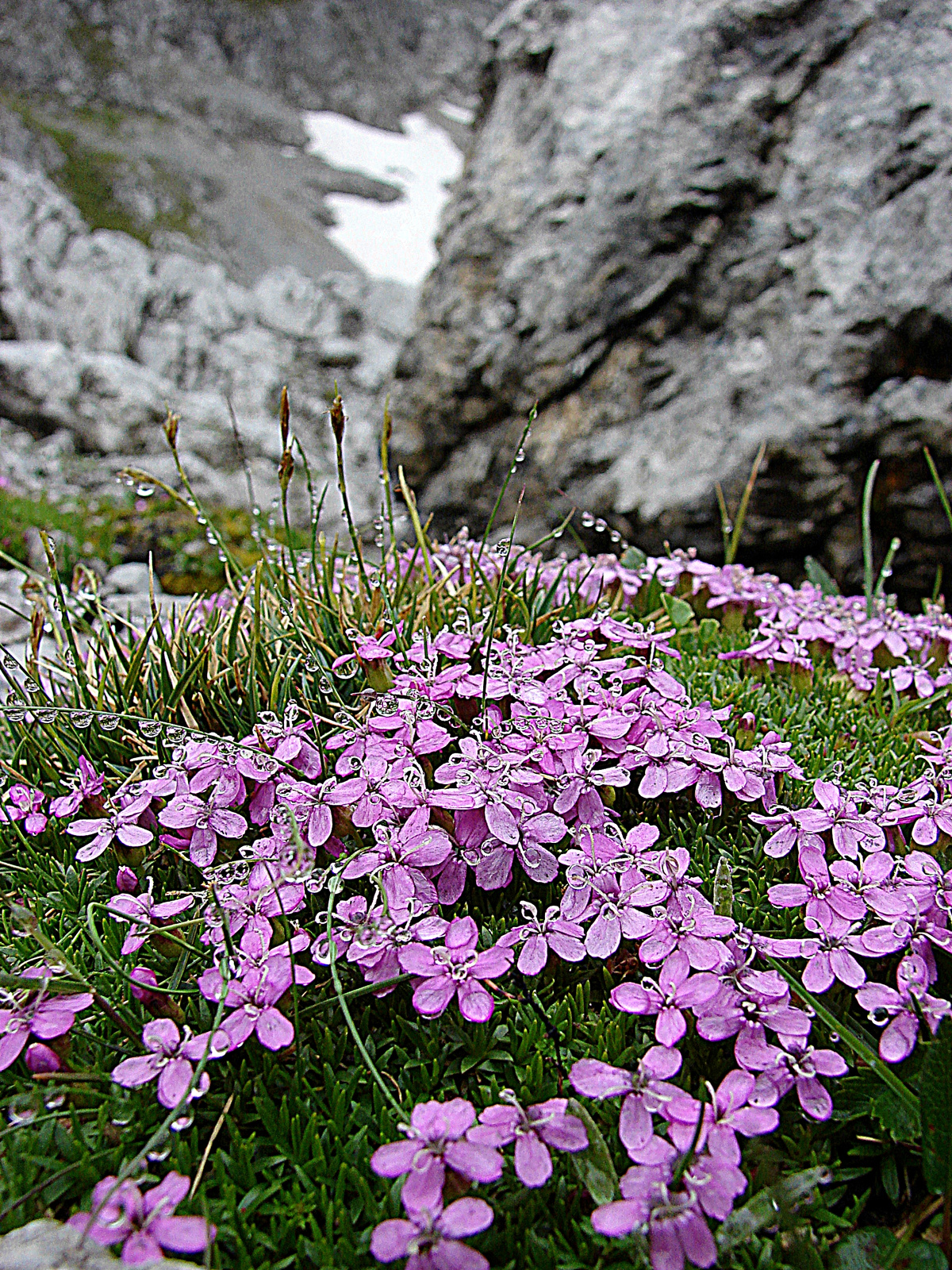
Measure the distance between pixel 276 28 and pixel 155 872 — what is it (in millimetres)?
85929

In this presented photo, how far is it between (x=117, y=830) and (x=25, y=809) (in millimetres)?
359

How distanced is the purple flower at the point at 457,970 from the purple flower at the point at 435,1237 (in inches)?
10.6

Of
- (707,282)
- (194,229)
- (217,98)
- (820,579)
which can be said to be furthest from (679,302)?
(217,98)

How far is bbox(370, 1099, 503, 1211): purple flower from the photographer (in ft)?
3.42

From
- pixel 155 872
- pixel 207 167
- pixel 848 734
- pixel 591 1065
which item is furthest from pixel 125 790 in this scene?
pixel 207 167

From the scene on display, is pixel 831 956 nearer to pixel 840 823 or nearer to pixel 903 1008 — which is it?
pixel 903 1008

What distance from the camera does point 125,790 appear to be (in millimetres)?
1726

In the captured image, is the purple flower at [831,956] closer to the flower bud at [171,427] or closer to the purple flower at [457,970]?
the purple flower at [457,970]

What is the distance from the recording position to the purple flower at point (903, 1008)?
1236mm

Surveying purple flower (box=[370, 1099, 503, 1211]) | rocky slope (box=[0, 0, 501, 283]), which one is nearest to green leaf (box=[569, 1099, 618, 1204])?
purple flower (box=[370, 1099, 503, 1211])

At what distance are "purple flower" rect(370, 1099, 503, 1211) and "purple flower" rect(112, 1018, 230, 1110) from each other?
1.04ft

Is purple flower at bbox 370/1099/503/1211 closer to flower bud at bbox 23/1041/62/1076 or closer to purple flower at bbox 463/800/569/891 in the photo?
purple flower at bbox 463/800/569/891

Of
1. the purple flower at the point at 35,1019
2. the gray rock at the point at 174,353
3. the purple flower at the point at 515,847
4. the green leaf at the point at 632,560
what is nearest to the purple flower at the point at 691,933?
the purple flower at the point at 515,847

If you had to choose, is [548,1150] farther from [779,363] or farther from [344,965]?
[779,363]
